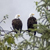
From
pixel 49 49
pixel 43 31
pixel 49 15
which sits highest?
pixel 49 15

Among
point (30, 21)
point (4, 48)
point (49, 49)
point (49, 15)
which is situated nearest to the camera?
point (4, 48)

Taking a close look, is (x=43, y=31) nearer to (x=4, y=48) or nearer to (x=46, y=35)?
(x=46, y=35)

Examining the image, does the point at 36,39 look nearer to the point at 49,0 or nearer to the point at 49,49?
the point at 49,49

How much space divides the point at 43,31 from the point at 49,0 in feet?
0.80

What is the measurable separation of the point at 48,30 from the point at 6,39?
468 millimetres

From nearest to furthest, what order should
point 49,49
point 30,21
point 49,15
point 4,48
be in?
point 4,48, point 49,49, point 49,15, point 30,21

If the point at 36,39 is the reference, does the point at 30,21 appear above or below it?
above

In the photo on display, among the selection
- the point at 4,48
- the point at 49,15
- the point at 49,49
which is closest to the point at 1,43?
the point at 4,48

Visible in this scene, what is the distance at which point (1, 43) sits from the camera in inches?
17.7

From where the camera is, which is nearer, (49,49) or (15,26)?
(49,49)

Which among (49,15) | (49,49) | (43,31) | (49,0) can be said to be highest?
(49,0)

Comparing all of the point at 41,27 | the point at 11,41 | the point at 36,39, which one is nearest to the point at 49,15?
the point at 41,27

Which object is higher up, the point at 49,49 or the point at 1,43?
the point at 1,43

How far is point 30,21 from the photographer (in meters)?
1.45
